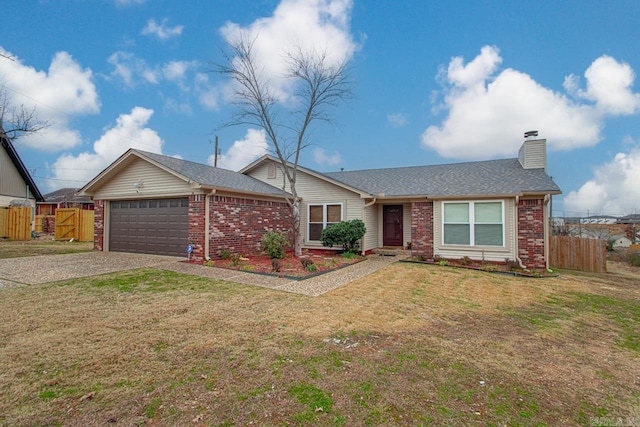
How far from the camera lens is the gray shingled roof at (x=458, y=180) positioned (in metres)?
11.2

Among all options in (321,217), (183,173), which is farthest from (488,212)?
(183,173)

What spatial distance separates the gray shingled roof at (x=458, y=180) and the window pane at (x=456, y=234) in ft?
4.03

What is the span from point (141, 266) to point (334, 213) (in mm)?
7922

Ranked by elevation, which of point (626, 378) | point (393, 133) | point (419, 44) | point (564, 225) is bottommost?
point (626, 378)

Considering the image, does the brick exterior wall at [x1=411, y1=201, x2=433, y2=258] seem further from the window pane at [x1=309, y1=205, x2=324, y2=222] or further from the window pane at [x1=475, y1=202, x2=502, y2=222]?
the window pane at [x1=309, y1=205, x2=324, y2=222]

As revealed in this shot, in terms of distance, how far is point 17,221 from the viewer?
19.0m

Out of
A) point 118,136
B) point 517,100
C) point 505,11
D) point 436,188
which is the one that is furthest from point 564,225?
point 118,136

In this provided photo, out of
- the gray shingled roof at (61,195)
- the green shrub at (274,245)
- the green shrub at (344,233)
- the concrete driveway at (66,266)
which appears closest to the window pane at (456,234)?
the green shrub at (344,233)

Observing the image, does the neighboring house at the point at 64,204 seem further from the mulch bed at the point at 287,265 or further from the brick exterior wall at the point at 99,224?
the mulch bed at the point at 287,265

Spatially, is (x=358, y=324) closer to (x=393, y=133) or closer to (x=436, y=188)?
(x=436, y=188)

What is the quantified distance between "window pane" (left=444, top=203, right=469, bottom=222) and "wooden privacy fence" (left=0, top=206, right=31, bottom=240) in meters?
24.1

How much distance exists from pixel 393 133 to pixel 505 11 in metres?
8.08

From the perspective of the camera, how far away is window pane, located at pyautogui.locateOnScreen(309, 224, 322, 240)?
14453mm

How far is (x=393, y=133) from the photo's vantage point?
1844 cm
